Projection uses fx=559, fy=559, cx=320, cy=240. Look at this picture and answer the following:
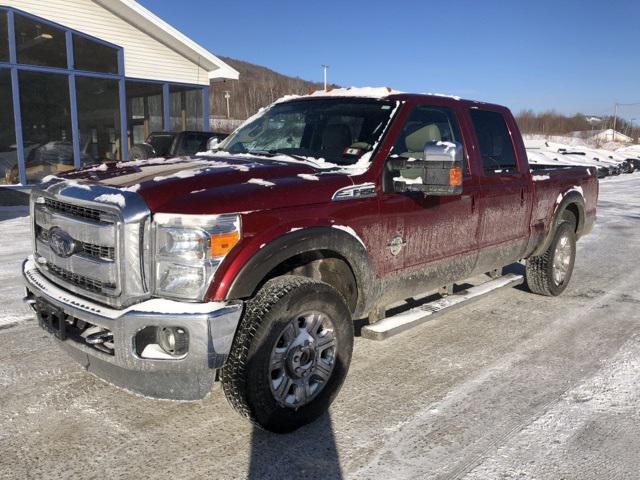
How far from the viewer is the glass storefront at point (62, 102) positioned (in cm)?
1365

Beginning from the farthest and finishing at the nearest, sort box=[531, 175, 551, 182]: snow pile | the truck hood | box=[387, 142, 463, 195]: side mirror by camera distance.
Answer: box=[531, 175, 551, 182]: snow pile < box=[387, 142, 463, 195]: side mirror < the truck hood

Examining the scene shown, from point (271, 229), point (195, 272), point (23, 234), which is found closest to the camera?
point (195, 272)

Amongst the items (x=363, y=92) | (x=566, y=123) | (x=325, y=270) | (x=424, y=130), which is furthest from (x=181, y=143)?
(x=566, y=123)

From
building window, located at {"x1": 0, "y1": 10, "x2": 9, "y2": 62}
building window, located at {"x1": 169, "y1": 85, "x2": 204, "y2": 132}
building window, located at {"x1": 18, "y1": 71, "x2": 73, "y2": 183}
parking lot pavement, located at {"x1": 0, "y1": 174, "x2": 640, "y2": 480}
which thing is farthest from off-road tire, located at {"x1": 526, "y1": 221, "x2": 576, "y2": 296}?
building window, located at {"x1": 169, "y1": 85, "x2": 204, "y2": 132}

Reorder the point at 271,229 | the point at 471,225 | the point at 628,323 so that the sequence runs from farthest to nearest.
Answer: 1. the point at 628,323
2. the point at 471,225
3. the point at 271,229

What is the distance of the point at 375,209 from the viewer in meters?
3.64

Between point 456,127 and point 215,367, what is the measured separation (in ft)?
9.61

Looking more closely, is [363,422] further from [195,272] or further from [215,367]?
[195,272]

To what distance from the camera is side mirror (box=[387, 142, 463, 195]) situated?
3.52 meters

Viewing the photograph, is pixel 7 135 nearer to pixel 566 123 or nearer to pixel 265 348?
pixel 265 348

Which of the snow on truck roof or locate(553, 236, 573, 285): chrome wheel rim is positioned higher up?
the snow on truck roof

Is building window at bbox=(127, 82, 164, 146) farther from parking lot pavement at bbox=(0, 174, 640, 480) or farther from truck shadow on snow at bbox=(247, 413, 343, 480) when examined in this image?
truck shadow on snow at bbox=(247, 413, 343, 480)

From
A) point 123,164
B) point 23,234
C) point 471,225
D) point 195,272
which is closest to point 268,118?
point 123,164

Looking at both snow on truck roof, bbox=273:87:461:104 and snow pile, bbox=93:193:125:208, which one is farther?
snow on truck roof, bbox=273:87:461:104
